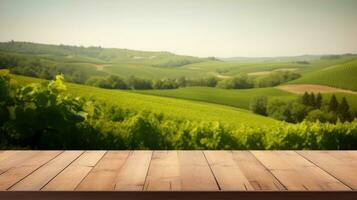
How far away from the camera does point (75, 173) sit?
3637 mm

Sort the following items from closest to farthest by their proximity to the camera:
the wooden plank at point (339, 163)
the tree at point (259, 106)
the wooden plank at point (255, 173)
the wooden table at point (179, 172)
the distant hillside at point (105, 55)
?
the wooden table at point (179, 172), the wooden plank at point (255, 173), the wooden plank at point (339, 163), the tree at point (259, 106), the distant hillside at point (105, 55)

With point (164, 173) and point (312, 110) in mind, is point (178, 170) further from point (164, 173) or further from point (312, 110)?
point (312, 110)

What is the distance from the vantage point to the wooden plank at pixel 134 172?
Answer: 10.7 feet

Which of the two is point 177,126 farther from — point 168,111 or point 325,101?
point 325,101

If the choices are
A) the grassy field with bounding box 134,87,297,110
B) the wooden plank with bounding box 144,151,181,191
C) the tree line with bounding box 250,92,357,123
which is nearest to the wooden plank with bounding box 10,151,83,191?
the wooden plank with bounding box 144,151,181,191

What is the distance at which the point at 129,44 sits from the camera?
5.48m

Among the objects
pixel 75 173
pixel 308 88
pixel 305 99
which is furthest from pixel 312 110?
pixel 75 173

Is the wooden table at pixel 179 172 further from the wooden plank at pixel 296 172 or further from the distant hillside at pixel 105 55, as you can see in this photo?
the distant hillside at pixel 105 55

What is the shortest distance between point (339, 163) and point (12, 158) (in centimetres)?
248

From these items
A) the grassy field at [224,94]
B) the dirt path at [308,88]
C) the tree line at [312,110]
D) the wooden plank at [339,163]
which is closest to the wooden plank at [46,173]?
the grassy field at [224,94]

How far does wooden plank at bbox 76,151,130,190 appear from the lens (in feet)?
10.6

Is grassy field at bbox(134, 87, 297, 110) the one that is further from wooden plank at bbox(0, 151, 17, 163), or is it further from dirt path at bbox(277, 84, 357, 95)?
wooden plank at bbox(0, 151, 17, 163)

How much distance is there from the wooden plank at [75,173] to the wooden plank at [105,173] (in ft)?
0.13

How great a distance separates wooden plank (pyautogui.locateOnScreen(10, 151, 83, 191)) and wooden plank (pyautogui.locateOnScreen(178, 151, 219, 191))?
0.82 meters
